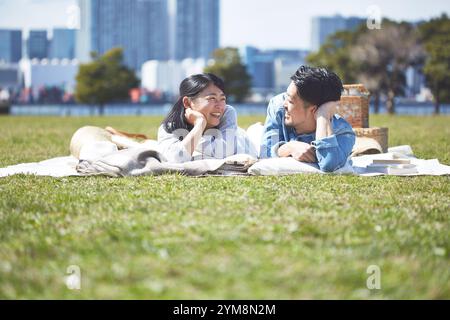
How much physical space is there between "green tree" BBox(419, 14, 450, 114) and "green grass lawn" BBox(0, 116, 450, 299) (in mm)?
45254

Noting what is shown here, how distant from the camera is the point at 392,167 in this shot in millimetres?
8617

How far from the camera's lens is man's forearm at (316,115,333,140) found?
8.17 m

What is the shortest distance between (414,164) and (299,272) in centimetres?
547

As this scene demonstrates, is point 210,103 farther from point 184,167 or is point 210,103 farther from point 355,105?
point 355,105

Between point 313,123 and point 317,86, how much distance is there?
0.57 metres

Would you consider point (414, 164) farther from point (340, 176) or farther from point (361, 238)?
point (361, 238)

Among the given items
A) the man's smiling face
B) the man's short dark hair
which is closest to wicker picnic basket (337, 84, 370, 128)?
the man's smiling face

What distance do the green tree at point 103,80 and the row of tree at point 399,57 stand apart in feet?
90.6

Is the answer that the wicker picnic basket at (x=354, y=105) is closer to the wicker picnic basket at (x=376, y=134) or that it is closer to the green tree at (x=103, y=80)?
the wicker picnic basket at (x=376, y=134)

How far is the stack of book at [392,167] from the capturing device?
855 cm

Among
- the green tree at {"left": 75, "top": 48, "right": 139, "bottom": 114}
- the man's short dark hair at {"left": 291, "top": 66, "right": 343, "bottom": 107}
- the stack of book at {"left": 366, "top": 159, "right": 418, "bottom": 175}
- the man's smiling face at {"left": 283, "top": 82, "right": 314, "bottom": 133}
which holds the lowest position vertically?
the stack of book at {"left": 366, "top": 159, "right": 418, "bottom": 175}

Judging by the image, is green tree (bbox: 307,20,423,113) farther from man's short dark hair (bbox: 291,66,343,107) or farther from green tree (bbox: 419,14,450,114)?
man's short dark hair (bbox: 291,66,343,107)

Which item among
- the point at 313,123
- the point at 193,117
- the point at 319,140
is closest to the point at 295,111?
the point at 313,123
